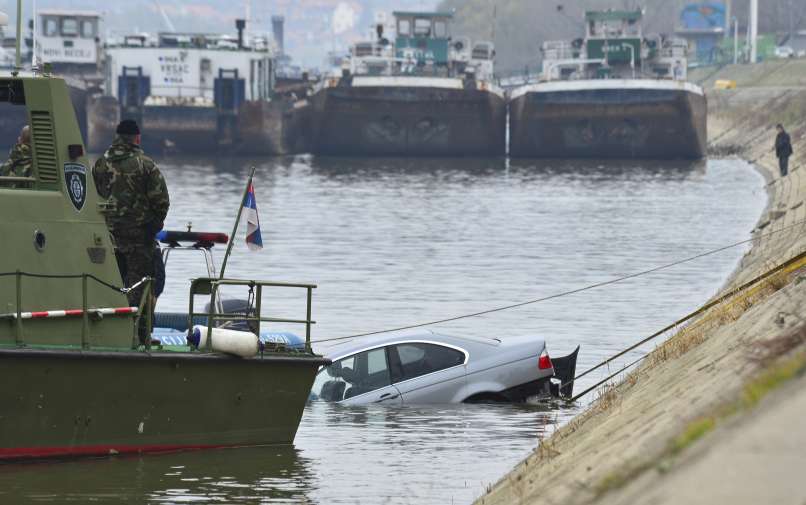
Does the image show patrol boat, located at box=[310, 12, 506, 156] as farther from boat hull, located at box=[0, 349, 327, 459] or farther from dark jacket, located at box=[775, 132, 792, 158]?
boat hull, located at box=[0, 349, 327, 459]

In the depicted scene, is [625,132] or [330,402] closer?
[330,402]

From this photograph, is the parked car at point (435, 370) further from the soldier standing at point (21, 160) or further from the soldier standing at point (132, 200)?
the soldier standing at point (21, 160)

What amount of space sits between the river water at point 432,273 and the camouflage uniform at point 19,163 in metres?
2.36

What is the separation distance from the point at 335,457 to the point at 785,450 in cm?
785

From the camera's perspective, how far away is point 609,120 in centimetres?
8175

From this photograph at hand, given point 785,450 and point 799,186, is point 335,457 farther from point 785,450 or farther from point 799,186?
point 799,186

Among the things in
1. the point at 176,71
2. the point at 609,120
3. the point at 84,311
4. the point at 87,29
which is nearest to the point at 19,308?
the point at 84,311

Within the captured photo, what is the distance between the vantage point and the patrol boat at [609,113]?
263 feet

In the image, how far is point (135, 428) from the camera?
1370 cm

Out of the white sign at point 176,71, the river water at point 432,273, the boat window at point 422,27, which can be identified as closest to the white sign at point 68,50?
the white sign at point 176,71

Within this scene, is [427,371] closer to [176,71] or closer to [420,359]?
[420,359]

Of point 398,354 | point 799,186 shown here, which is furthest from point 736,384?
point 799,186

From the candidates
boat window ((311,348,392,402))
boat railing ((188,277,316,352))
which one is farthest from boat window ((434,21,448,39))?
boat railing ((188,277,316,352))

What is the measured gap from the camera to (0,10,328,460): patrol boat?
13008mm
